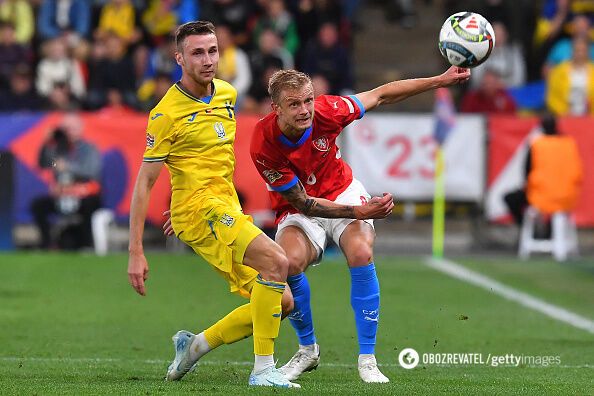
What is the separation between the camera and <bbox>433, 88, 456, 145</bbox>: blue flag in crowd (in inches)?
717

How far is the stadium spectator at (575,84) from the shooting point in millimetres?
19531

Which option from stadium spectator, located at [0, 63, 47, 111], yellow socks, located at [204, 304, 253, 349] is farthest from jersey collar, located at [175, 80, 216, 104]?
stadium spectator, located at [0, 63, 47, 111]

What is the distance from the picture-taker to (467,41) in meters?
8.51

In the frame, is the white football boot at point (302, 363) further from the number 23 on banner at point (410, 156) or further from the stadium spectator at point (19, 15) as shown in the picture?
the stadium spectator at point (19, 15)

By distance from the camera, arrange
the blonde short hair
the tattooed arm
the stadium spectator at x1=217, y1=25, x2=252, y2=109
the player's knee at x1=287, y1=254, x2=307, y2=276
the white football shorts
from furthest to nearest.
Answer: the stadium spectator at x1=217, y1=25, x2=252, y2=109, the white football shorts, the player's knee at x1=287, y1=254, x2=307, y2=276, the tattooed arm, the blonde short hair

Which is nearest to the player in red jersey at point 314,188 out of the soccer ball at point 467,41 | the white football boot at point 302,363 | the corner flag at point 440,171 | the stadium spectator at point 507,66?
the white football boot at point 302,363

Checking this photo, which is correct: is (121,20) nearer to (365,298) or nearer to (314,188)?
(314,188)

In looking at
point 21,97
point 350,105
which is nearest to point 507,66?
point 21,97

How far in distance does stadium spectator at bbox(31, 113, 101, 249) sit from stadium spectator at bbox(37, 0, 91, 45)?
147 inches

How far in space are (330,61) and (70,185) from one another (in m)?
4.51

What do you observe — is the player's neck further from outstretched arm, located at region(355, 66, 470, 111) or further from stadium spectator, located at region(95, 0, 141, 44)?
stadium spectator, located at region(95, 0, 141, 44)

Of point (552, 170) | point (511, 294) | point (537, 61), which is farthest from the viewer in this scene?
point (537, 61)

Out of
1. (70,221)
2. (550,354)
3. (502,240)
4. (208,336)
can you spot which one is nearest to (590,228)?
(502,240)

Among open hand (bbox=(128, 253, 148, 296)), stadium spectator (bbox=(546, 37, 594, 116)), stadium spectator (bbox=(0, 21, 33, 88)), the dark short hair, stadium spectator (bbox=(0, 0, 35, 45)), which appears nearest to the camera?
open hand (bbox=(128, 253, 148, 296))
